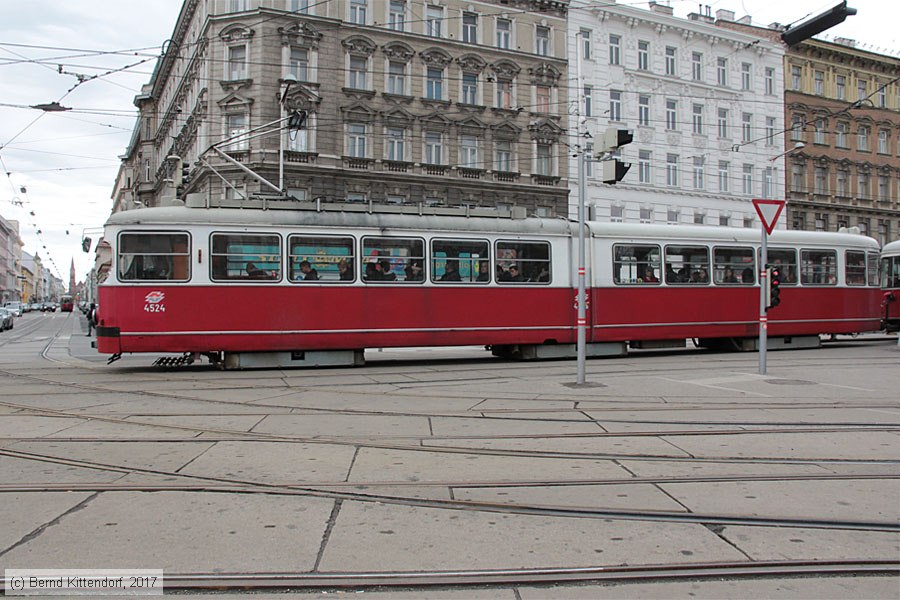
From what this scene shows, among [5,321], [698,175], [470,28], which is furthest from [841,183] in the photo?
[5,321]

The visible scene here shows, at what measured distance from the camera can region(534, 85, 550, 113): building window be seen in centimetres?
3731

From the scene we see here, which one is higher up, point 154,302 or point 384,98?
point 384,98

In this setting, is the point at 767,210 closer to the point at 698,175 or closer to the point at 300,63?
the point at 300,63

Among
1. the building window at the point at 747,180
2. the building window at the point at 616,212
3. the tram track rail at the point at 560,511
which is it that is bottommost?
the tram track rail at the point at 560,511

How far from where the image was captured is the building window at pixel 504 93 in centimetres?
3678

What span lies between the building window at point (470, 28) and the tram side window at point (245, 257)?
2554 cm

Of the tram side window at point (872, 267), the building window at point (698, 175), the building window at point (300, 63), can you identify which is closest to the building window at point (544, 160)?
the building window at point (698, 175)

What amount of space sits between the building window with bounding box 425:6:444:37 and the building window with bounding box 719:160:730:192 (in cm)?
1790

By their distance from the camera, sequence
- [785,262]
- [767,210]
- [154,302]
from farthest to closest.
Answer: [785,262], [154,302], [767,210]

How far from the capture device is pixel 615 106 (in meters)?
38.2

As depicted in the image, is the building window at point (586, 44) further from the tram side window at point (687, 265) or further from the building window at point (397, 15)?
the tram side window at point (687, 265)

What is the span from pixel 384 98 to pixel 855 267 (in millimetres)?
22207

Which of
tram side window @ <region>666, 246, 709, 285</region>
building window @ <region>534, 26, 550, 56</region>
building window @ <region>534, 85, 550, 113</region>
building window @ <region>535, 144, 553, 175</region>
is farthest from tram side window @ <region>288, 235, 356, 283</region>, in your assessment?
building window @ <region>534, 26, 550, 56</region>

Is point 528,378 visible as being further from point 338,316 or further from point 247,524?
point 247,524
